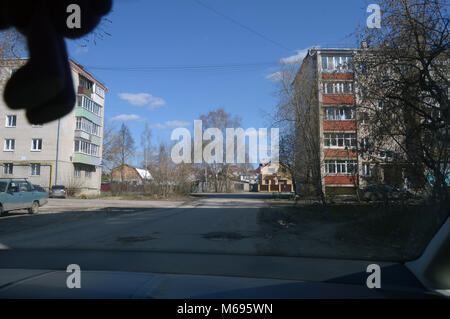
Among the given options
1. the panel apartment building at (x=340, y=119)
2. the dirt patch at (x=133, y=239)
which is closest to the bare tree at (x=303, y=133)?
the panel apartment building at (x=340, y=119)

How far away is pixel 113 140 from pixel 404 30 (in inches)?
2046

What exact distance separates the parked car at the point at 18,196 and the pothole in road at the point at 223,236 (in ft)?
33.0

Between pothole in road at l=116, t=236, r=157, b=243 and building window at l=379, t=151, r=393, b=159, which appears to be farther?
building window at l=379, t=151, r=393, b=159

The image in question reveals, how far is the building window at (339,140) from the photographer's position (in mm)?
12562

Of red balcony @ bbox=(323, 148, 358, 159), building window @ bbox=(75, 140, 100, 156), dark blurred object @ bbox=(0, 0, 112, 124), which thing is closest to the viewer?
dark blurred object @ bbox=(0, 0, 112, 124)

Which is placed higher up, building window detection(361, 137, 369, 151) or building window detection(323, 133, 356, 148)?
building window detection(323, 133, 356, 148)

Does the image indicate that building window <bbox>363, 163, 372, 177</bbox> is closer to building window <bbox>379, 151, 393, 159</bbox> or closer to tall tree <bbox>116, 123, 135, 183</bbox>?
building window <bbox>379, 151, 393, 159</bbox>

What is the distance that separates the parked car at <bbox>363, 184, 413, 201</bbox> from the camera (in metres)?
10.5

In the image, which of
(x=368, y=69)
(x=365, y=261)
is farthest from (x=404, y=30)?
(x=365, y=261)

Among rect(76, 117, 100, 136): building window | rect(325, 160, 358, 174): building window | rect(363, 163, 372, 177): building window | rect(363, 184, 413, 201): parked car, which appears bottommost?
rect(363, 184, 413, 201): parked car

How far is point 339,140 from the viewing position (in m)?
14.5

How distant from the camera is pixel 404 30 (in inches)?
362

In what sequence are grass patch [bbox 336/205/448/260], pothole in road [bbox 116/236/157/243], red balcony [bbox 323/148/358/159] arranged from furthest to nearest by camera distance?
red balcony [bbox 323/148/358/159] < pothole in road [bbox 116/236/157/243] < grass patch [bbox 336/205/448/260]

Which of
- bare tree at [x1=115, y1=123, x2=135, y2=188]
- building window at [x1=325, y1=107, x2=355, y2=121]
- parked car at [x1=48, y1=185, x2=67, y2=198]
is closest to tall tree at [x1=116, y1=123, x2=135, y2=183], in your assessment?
bare tree at [x1=115, y1=123, x2=135, y2=188]
